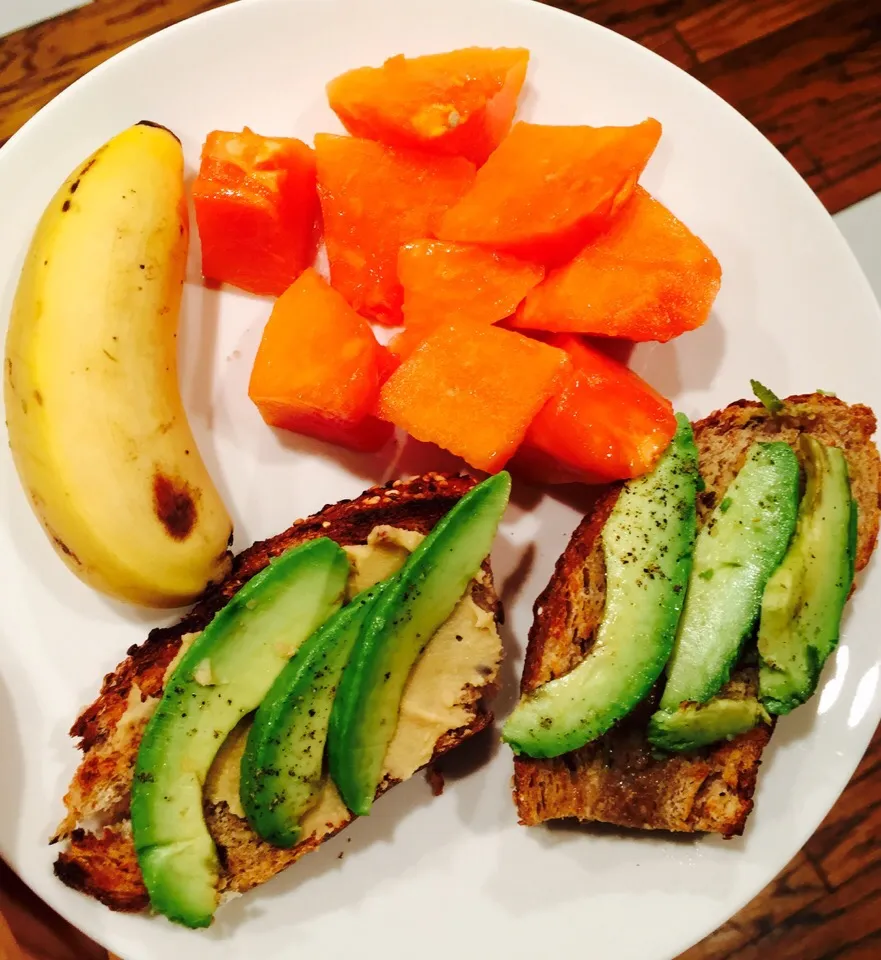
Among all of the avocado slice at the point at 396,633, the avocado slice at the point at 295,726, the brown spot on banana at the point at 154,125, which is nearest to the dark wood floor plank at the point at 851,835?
the avocado slice at the point at 396,633

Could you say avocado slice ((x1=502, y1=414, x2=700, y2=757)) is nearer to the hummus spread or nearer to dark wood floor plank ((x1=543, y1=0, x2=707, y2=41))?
the hummus spread

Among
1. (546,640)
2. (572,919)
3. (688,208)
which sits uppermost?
(688,208)

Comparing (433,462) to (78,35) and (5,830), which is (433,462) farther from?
(78,35)

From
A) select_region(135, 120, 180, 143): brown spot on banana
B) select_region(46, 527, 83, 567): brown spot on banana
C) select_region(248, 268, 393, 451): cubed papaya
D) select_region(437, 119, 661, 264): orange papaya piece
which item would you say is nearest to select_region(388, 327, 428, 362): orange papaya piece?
select_region(248, 268, 393, 451): cubed papaya

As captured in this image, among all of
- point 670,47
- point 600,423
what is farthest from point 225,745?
point 670,47

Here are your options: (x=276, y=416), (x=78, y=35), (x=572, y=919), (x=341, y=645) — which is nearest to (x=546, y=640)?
(x=341, y=645)

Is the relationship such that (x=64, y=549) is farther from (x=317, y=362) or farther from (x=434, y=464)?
(x=434, y=464)

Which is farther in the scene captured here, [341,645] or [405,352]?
[405,352]
